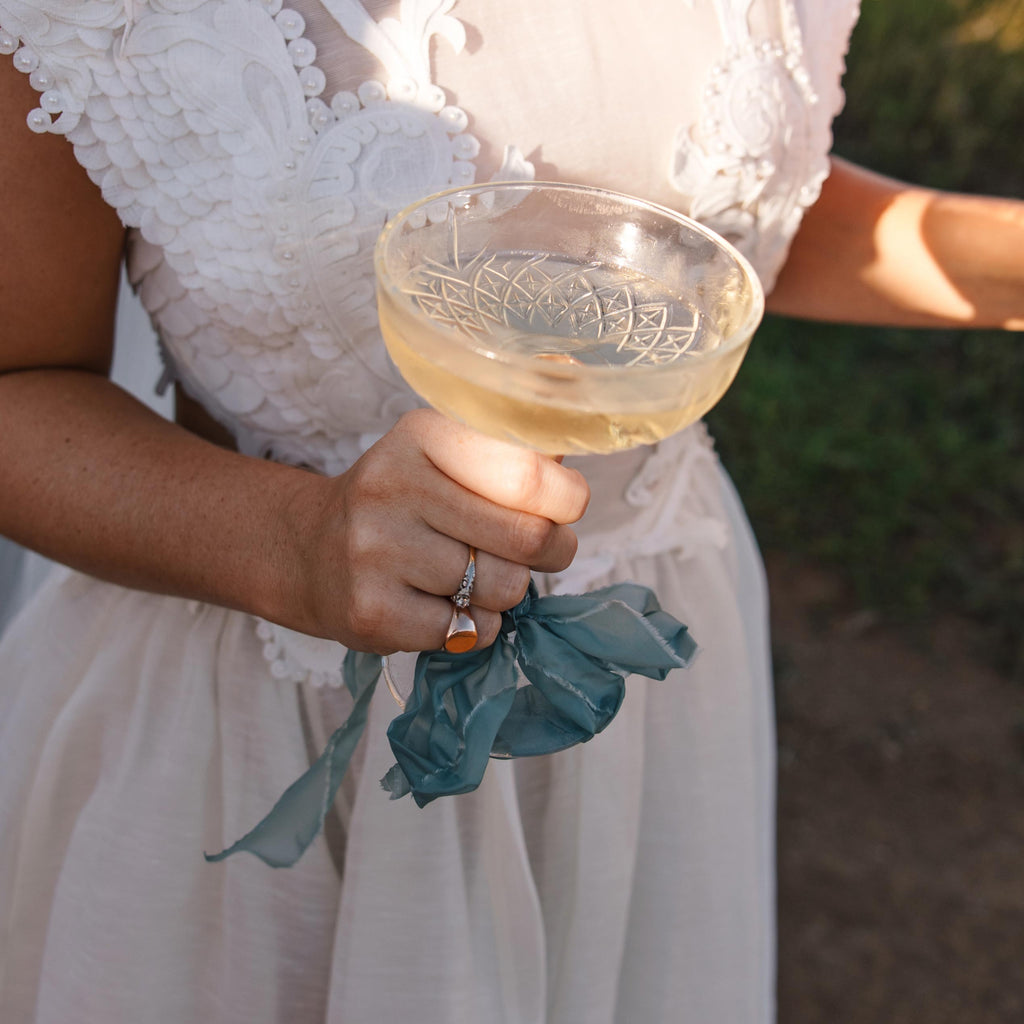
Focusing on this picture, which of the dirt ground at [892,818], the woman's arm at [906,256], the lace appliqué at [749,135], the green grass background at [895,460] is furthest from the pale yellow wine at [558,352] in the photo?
the green grass background at [895,460]

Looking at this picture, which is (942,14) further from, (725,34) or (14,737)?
(14,737)

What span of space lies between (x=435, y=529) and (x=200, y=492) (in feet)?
0.97

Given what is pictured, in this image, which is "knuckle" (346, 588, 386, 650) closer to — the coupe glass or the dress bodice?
the coupe glass

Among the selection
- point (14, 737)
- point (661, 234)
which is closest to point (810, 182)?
point (661, 234)

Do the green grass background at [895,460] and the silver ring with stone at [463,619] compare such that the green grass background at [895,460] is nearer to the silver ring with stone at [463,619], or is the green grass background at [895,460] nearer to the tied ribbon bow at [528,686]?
the tied ribbon bow at [528,686]

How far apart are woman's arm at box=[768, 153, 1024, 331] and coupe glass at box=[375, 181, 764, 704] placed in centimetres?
65

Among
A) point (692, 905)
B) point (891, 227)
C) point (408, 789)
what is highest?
point (891, 227)

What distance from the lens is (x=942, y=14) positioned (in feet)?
15.1

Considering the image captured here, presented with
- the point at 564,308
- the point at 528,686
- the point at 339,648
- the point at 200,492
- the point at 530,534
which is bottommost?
the point at 339,648

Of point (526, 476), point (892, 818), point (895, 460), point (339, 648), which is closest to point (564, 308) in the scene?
point (526, 476)

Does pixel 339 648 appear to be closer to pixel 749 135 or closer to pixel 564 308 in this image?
pixel 564 308

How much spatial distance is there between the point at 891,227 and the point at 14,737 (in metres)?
1.29

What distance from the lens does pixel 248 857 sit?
120 centimetres

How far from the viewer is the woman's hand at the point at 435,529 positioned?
0.83m
